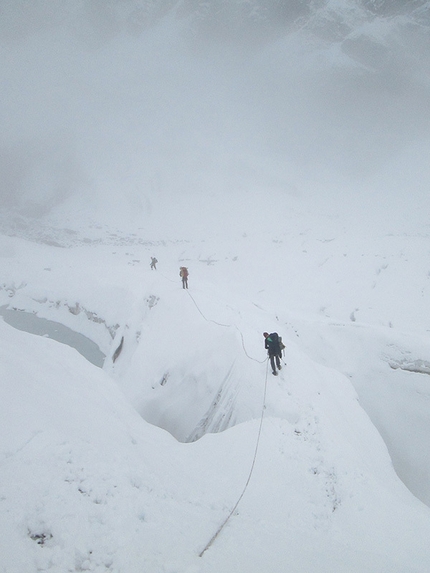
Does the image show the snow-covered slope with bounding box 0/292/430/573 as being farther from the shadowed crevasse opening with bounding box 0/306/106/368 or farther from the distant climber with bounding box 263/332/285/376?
the shadowed crevasse opening with bounding box 0/306/106/368

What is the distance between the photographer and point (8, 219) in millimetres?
43938

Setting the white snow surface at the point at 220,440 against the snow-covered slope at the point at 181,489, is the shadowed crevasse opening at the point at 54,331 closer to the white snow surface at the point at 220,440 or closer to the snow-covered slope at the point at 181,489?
the white snow surface at the point at 220,440

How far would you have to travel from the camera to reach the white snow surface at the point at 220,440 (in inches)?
125

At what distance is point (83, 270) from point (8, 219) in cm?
3277

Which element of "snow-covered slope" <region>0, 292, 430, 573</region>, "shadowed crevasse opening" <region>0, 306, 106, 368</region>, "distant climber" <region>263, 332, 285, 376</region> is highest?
"distant climber" <region>263, 332, 285, 376</region>

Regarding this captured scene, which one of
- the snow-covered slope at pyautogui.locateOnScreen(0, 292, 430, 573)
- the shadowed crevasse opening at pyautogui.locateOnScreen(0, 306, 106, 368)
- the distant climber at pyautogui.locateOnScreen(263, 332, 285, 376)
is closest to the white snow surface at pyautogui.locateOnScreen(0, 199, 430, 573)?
the snow-covered slope at pyautogui.locateOnScreen(0, 292, 430, 573)

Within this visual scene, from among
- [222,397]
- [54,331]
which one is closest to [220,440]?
[222,397]

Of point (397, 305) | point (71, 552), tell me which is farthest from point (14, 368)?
point (397, 305)

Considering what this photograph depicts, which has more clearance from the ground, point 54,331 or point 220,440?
point 220,440

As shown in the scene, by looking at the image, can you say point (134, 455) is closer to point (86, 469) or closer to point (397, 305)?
point (86, 469)

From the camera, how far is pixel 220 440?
6.43 meters

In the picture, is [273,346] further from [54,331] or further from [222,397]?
[54,331]

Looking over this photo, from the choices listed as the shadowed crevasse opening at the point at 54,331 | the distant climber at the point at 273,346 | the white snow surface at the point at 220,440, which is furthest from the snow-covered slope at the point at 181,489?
the shadowed crevasse opening at the point at 54,331

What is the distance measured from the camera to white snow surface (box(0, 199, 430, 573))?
3.19 meters
